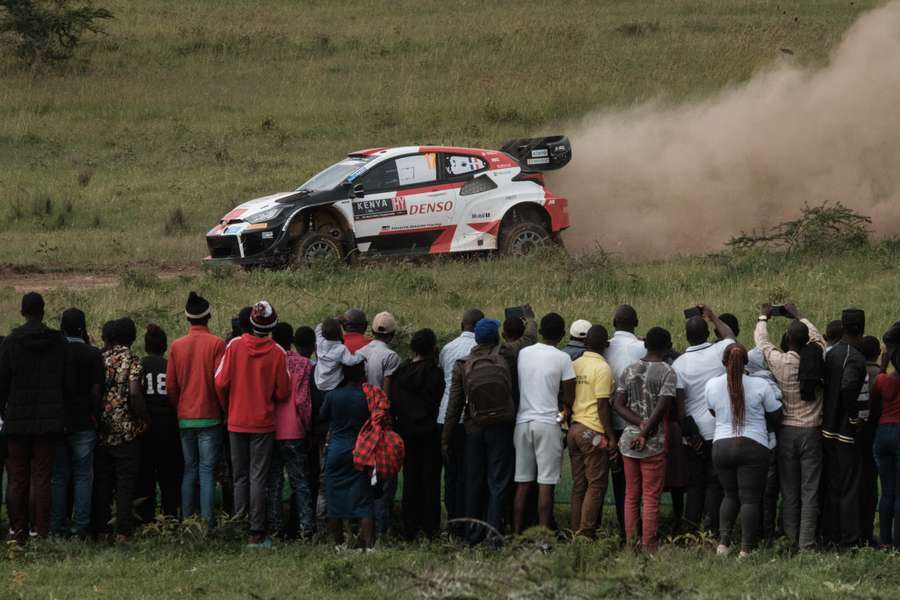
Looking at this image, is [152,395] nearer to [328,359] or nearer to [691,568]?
[328,359]

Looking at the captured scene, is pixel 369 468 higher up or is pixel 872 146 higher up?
A: pixel 872 146

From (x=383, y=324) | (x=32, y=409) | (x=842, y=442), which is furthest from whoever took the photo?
(x=383, y=324)

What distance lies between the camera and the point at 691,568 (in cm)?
837

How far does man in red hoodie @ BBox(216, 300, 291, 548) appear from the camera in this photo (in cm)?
952

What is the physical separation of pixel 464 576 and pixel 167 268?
1250 centimetres

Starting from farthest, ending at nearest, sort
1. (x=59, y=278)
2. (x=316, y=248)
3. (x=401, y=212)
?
(x=59, y=278) < (x=401, y=212) < (x=316, y=248)


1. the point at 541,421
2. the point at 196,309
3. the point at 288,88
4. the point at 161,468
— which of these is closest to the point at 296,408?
the point at 196,309

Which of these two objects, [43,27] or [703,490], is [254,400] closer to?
[703,490]

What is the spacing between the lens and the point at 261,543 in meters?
9.51

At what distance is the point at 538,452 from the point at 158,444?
2.64m

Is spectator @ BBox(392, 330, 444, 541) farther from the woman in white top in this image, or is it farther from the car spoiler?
the car spoiler

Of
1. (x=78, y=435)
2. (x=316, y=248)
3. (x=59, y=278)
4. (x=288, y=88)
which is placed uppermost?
(x=288, y=88)

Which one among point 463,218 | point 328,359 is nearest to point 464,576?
point 328,359

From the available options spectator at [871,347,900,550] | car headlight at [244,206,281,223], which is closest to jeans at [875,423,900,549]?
spectator at [871,347,900,550]
